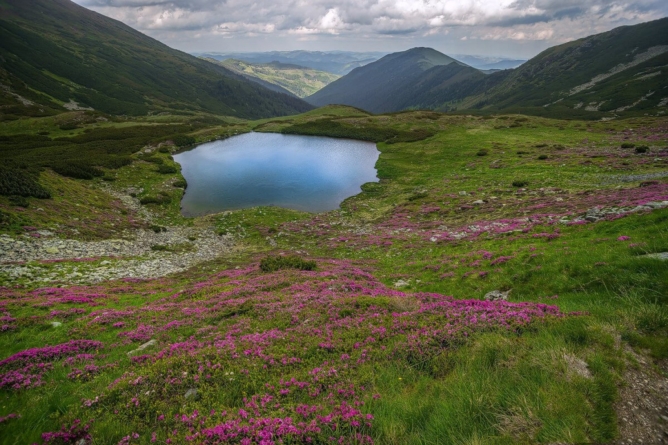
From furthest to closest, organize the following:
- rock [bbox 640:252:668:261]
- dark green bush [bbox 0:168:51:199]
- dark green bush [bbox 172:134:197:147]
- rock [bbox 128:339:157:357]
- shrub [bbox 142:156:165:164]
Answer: dark green bush [bbox 172:134:197:147], shrub [bbox 142:156:165:164], dark green bush [bbox 0:168:51:199], rock [bbox 128:339:157:357], rock [bbox 640:252:668:261]

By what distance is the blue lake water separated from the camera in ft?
158

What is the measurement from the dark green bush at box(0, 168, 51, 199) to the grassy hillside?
5.88ft

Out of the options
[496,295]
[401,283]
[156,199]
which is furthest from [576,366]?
[156,199]

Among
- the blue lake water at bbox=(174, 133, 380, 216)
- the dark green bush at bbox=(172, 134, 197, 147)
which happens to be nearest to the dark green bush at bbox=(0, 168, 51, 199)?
the blue lake water at bbox=(174, 133, 380, 216)

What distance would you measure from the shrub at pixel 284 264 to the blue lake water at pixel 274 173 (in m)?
23.1

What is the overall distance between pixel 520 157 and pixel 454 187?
21.1 meters

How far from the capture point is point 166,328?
1235cm

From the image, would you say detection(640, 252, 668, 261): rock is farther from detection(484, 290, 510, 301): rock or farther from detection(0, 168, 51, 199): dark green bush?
detection(0, 168, 51, 199): dark green bush

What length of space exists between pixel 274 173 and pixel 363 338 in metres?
56.3

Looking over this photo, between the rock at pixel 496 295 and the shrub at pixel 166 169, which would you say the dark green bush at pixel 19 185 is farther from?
the rock at pixel 496 295

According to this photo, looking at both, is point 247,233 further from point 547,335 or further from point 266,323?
point 547,335

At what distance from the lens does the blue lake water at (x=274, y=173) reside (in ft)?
158

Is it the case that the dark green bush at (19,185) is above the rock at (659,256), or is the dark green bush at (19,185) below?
below

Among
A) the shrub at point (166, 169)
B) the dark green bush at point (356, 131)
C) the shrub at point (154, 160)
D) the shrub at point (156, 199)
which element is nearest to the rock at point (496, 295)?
the shrub at point (156, 199)
